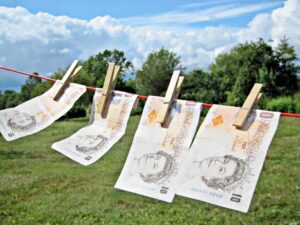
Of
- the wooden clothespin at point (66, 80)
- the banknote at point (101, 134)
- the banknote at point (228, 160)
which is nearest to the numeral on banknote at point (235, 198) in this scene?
the banknote at point (228, 160)

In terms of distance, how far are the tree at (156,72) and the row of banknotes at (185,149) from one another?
1108 centimetres

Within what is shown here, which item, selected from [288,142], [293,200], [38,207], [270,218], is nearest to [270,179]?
[293,200]

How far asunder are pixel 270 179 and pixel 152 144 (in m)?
3.24

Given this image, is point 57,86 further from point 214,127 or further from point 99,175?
point 99,175

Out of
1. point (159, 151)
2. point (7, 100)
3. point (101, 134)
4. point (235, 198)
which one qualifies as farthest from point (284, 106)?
point (235, 198)

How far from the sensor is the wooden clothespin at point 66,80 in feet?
7.08

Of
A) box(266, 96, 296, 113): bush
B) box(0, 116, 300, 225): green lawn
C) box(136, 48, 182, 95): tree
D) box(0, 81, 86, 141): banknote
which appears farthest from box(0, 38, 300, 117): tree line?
box(0, 81, 86, 141): banknote

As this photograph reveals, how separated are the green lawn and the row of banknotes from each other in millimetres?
1297

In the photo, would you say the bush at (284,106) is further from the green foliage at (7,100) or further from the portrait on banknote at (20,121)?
the portrait on banknote at (20,121)

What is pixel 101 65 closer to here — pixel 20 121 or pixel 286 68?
pixel 286 68

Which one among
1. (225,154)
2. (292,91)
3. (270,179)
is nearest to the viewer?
(225,154)

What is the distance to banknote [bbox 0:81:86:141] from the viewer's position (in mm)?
2115

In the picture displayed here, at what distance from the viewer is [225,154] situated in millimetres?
1565

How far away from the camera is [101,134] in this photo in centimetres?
193
